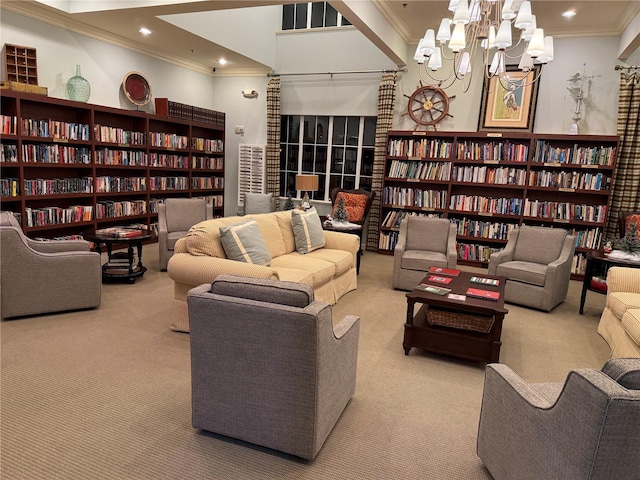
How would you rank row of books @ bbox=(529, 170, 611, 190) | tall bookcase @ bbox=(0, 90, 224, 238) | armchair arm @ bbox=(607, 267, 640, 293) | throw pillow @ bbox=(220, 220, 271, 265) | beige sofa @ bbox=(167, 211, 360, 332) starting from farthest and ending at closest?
row of books @ bbox=(529, 170, 611, 190)
tall bookcase @ bbox=(0, 90, 224, 238)
armchair arm @ bbox=(607, 267, 640, 293)
throw pillow @ bbox=(220, 220, 271, 265)
beige sofa @ bbox=(167, 211, 360, 332)

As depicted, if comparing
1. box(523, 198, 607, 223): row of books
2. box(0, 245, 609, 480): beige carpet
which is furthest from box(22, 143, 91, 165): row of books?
box(523, 198, 607, 223): row of books

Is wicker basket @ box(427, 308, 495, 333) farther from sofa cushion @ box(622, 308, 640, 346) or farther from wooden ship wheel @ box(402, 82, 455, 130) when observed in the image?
wooden ship wheel @ box(402, 82, 455, 130)

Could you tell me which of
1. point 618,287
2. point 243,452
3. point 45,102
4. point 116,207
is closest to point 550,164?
point 618,287

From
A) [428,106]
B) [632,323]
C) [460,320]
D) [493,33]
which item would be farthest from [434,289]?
[428,106]

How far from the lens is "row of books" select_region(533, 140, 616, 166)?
5624mm

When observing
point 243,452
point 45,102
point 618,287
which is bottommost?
point 243,452

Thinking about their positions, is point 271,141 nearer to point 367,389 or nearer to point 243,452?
point 367,389

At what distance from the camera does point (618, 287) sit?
3.64 m

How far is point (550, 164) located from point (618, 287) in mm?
2706

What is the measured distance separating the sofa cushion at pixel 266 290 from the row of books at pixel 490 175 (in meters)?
4.95

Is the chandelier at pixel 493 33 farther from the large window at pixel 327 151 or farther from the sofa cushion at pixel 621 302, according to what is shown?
the large window at pixel 327 151

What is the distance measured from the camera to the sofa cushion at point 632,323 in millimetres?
2869

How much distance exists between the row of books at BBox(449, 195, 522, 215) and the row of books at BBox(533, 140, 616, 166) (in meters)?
0.66

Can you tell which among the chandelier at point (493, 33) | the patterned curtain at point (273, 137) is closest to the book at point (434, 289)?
the chandelier at point (493, 33)
